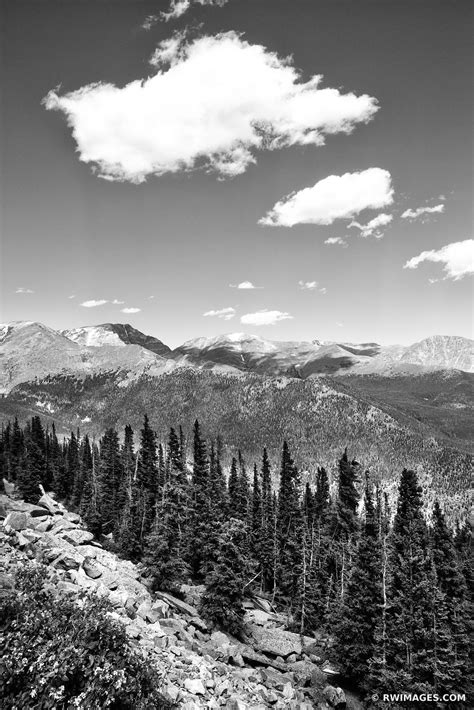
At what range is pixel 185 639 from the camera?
33062 millimetres

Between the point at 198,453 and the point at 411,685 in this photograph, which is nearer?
the point at 411,685

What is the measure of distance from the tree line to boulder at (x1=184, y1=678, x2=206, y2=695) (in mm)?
18904

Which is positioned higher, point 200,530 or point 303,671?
point 200,530

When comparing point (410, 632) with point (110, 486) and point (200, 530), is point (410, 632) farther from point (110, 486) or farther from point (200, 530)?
point (110, 486)

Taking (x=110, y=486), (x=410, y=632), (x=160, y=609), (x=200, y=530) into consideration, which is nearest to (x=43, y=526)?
(x=160, y=609)

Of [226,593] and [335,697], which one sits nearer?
[335,697]

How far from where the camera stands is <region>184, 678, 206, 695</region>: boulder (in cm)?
2353

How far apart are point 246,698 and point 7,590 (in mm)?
20057

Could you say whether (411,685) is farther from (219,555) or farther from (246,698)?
(219,555)

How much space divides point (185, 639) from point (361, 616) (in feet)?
59.5

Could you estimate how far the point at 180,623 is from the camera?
37625 millimetres

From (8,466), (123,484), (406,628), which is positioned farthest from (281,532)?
(8,466)

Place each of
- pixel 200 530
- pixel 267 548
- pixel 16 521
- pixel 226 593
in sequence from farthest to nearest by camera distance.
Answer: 1. pixel 267 548
2. pixel 200 530
3. pixel 226 593
4. pixel 16 521

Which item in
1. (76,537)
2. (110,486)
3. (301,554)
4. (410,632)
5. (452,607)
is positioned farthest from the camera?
(110,486)
